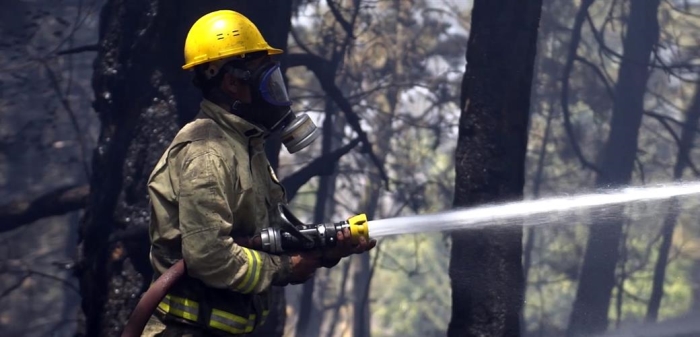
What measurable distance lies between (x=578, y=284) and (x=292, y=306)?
2916 millimetres

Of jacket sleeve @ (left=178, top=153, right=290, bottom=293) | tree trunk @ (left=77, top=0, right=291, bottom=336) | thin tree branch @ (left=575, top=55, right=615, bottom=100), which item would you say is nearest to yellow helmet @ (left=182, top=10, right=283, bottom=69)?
jacket sleeve @ (left=178, top=153, right=290, bottom=293)

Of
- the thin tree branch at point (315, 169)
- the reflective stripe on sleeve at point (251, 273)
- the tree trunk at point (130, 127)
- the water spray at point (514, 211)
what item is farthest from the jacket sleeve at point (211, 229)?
the thin tree branch at point (315, 169)

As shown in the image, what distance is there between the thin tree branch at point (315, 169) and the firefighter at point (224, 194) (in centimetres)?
381

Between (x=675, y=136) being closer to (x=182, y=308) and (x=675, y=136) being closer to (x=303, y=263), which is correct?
(x=303, y=263)

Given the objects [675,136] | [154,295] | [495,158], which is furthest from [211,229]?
[675,136]

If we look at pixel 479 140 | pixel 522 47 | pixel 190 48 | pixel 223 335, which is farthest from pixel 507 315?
pixel 190 48

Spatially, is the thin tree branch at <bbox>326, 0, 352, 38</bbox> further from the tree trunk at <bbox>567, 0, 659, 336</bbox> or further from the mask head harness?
the mask head harness

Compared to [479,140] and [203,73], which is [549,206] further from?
[203,73]

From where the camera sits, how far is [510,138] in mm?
5000

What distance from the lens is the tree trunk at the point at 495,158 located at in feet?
16.0

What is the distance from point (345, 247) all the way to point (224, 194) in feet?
1.66

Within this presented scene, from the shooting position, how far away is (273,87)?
3182 mm

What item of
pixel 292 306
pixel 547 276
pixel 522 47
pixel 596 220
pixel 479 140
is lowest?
pixel 292 306

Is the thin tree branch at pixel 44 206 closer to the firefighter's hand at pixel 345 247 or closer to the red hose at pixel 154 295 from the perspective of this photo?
the red hose at pixel 154 295
